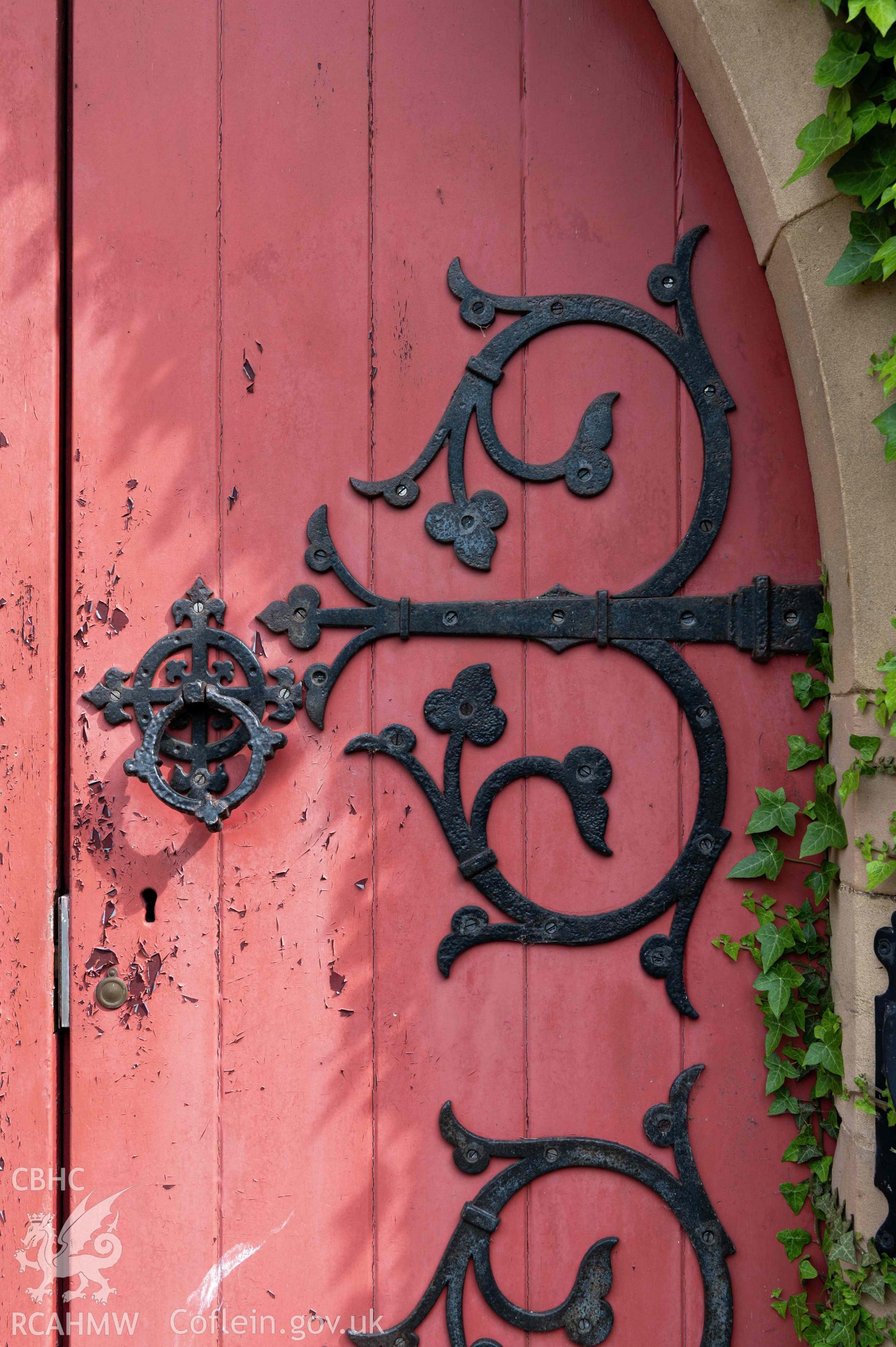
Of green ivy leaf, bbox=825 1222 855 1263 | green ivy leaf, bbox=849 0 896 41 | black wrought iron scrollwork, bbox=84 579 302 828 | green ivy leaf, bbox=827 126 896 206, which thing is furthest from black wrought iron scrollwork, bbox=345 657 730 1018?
green ivy leaf, bbox=849 0 896 41

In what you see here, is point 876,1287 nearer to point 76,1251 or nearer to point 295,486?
point 76,1251

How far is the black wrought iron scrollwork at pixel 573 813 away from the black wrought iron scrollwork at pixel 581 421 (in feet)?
0.45

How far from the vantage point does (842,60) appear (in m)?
0.79

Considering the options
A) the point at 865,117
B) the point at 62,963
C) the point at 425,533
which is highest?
the point at 865,117

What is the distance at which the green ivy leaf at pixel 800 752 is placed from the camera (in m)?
0.96

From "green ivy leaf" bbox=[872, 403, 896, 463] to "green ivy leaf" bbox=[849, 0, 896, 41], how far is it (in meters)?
0.30

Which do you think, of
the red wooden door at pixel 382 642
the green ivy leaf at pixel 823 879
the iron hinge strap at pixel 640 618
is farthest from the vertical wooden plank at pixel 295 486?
the green ivy leaf at pixel 823 879

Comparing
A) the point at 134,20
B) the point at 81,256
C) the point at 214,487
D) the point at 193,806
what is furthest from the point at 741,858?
the point at 134,20

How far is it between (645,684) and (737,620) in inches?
4.7

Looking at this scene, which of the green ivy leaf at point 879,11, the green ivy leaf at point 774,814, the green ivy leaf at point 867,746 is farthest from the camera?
the green ivy leaf at point 774,814

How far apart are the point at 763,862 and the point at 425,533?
0.51 m

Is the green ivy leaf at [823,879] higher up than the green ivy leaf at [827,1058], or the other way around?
the green ivy leaf at [823,879]

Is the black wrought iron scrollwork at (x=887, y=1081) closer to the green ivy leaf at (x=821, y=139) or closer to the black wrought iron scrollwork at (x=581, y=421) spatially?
the black wrought iron scrollwork at (x=581, y=421)

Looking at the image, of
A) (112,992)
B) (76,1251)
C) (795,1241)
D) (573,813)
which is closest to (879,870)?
(573,813)
